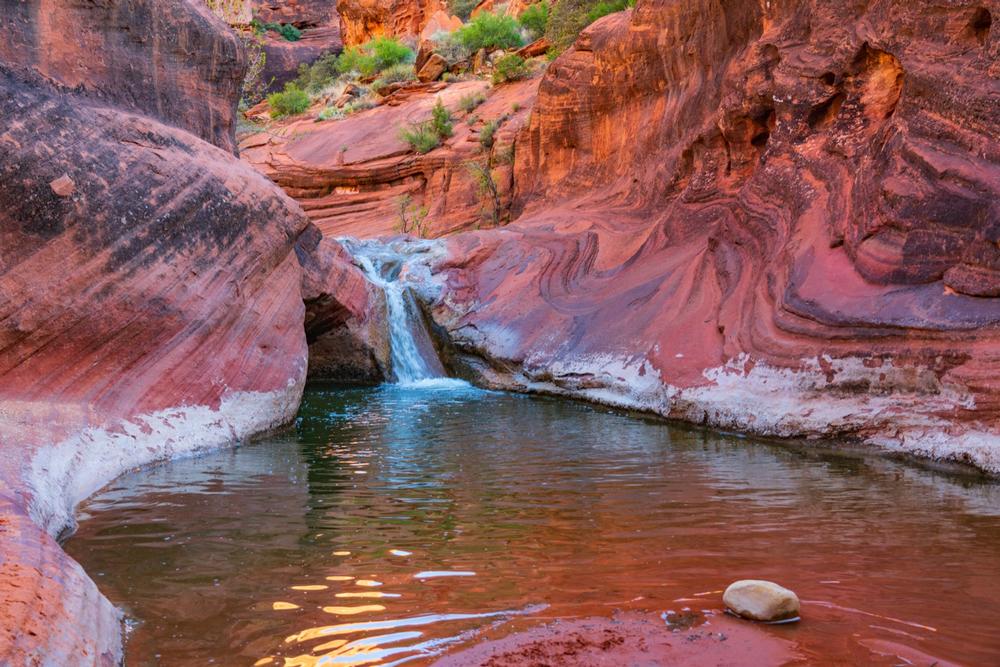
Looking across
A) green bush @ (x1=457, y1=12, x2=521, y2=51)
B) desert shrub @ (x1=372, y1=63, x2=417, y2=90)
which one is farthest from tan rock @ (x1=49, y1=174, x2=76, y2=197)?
desert shrub @ (x1=372, y1=63, x2=417, y2=90)

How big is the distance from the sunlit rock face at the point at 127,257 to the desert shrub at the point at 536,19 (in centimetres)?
2237

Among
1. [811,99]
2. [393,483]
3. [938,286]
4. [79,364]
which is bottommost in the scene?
[393,483]

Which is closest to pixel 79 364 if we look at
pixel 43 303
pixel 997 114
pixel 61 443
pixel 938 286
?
pixel 43 303

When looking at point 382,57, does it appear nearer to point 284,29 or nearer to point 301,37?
point 284,29

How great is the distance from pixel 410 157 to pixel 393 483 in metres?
20.6

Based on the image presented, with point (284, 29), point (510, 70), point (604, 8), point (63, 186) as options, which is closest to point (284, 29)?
point (284, 29)

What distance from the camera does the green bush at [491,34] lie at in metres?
31.2

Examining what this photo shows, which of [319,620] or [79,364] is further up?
[79,364]

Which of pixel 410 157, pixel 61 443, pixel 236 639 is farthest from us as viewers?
pixel 410 157

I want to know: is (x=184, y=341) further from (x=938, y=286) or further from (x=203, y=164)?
(x=938, y=286)

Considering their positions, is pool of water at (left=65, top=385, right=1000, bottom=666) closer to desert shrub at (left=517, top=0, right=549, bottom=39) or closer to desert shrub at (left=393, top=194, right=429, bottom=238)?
desert shrub at (left=393, top=194, right=429, bottom=238)

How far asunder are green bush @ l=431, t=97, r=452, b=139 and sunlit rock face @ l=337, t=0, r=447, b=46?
59.0ft

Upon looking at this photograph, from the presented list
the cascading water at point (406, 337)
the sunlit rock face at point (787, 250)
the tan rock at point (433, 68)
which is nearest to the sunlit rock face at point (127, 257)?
the cascading water at point (406, 337)

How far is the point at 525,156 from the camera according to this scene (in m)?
21.6
